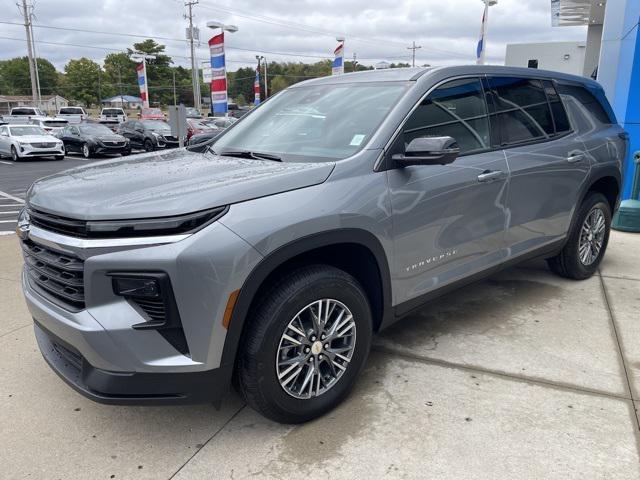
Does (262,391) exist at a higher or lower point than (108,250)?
lower

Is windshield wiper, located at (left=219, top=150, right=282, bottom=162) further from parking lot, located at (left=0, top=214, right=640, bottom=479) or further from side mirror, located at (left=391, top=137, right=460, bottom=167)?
parking lot, located at (left=0, top=214, right=640, bottom=479)

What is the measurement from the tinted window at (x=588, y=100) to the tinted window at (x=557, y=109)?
0.41ft

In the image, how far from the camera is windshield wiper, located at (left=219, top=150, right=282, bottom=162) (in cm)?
315

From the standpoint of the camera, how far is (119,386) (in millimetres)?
2320

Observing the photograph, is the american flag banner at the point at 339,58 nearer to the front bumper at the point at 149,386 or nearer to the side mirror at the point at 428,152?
the side mirror at the point at 428,152

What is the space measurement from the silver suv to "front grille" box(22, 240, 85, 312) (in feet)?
0.03

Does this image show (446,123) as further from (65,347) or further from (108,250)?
(65,347)

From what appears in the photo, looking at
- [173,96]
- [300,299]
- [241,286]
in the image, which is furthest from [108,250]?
[173,96]

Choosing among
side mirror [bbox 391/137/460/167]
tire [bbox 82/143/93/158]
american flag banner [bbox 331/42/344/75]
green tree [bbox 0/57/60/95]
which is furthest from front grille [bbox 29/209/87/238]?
green tree [bbox 0/57/60/95]

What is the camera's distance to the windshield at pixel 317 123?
314cm

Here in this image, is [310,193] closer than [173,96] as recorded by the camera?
Yes

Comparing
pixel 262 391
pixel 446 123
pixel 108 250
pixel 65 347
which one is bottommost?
pixel 262 391

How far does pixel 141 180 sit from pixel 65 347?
2.84 feet

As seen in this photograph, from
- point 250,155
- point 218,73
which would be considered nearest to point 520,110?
point 250,155
